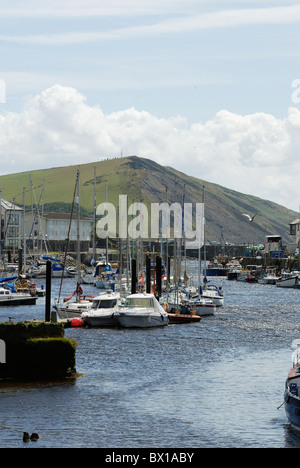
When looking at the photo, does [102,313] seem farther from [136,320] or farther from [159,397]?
[159,397]

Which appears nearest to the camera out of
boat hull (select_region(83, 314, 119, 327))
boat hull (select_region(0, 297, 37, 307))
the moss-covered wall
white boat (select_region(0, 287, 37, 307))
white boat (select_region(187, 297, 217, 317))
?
the moss-covered wall

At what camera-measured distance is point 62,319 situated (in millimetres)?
73562

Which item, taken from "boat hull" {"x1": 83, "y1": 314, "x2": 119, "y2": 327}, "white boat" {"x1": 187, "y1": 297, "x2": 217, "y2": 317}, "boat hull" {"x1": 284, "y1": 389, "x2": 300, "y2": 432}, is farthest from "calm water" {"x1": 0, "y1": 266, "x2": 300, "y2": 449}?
"white boat" {"x1": 187, "y1": 297, "x2": 217, "y2": 317}

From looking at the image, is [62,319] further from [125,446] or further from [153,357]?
[125,446]

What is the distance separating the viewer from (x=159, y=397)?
138ft

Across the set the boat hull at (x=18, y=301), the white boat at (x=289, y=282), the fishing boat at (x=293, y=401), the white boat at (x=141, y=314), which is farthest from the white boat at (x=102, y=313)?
the white boat at (x=289, y=282)

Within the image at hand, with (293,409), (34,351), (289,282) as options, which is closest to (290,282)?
(289,282)

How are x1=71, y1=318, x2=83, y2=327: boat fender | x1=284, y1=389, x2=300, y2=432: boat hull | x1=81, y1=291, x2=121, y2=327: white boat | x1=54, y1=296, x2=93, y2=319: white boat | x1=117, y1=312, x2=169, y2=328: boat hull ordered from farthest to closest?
x1=54, y1=296, x2=93, y2=319: white boat
x1=81, y1=291, x2=121, y2=327: white boat
x1=117, y1=312, x2=169, y2=328: boat hull
x1=71, y1=318, x2=83, y2=327: boat fender
x1=284, y1=389, x2=300, y2=432: boat hull

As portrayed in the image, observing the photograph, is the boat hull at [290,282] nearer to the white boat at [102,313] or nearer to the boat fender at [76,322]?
the white boat at [102,313]

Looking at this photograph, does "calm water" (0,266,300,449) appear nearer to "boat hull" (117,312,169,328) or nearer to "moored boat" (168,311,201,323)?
"boat hull" (117,312,169,328)

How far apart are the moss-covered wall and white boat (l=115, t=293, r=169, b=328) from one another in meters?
26.7

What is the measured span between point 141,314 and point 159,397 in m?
28.7

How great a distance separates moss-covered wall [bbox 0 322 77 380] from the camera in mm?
42656
